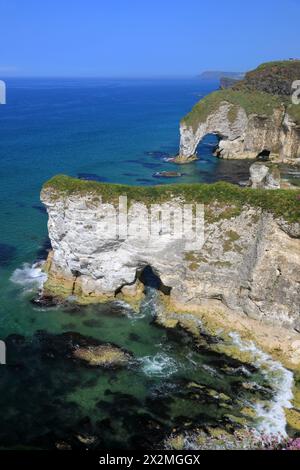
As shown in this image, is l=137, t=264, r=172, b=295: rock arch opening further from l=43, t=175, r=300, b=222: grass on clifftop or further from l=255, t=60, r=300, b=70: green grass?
l=255, t=60, r=300, b=70: green grass

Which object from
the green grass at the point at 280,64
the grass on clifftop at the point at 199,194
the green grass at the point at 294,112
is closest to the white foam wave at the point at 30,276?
the grass on clifftop at the point at 199,194

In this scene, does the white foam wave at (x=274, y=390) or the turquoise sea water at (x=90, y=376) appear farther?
the white foam wave at (x=274, y=390)

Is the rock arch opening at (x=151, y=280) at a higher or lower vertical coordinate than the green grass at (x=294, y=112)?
lower

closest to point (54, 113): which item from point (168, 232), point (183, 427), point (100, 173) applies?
point (100, 173)

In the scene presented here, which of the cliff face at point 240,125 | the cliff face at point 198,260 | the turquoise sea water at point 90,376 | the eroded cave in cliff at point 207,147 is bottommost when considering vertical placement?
the turquoise sea water at point 90,376

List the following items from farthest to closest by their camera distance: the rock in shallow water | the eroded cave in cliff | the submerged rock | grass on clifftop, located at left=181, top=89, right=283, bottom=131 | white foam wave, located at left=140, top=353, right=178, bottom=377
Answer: the eroded cave in cliff, grass on clifftop, located at left=181, top=89, right=283, bottom=131, the submerged rock, the rock in shallow water, white foam wave, located at left=140, top=353, right=178, bottom=377

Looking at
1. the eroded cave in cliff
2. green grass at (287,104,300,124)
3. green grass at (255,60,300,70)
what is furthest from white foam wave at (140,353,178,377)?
green grass at (255,60,300,70)

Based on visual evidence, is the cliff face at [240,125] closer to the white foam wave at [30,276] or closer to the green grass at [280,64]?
the green grass at [280,64]
